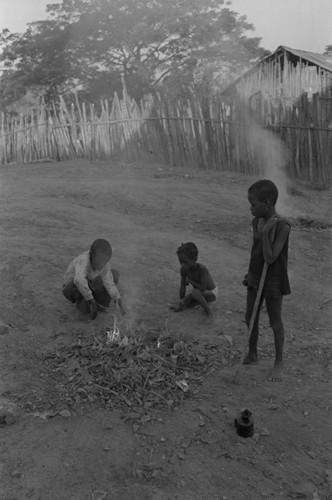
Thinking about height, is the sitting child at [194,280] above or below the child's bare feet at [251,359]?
above

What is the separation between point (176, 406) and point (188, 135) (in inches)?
345

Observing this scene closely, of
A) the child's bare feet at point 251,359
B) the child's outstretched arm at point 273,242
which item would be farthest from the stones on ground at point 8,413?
the child's outstretched arm at point 273,242

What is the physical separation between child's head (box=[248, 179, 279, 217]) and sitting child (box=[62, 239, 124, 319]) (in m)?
1.23

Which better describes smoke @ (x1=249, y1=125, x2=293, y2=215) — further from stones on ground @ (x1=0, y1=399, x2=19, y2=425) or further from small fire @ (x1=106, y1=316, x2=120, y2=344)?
stones on ground @ (x1=0, y1=399, x2=19, y2=425)

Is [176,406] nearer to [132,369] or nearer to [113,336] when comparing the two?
[132,369]

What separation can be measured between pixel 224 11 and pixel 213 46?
59.4 inches

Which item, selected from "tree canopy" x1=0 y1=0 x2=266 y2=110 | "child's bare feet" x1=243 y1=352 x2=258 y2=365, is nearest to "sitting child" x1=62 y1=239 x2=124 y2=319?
"child's bare feet" x1=243 y1=352 x2=258 y2=365

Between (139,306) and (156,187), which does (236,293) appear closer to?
(139,306)

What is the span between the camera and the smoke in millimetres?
9961

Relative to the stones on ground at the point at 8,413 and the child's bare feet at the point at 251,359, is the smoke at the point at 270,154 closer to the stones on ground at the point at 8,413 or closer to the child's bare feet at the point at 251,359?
the child's bare feet at the point at 251,359

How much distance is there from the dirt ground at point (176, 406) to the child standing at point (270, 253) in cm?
37

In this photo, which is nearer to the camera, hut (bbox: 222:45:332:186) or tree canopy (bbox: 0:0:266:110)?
hut (bbox: 222:45:332:186)

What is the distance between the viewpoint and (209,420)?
266cm

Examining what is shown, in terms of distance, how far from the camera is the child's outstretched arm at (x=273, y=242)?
300 cm
